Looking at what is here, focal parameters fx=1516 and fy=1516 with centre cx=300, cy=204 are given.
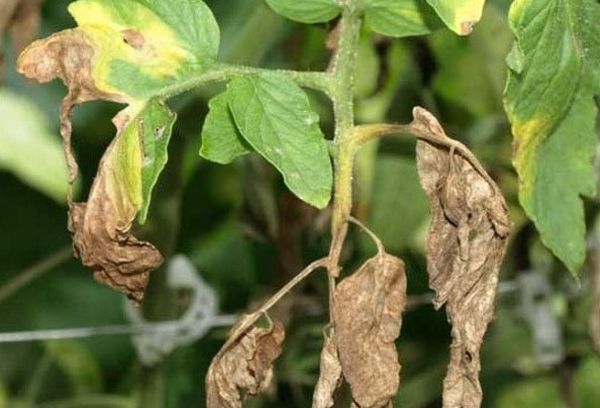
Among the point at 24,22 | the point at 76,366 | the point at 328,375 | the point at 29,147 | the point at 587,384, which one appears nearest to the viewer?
the point at 328,375

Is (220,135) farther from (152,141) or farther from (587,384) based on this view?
(587,384)

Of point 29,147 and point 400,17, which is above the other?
point 400,17

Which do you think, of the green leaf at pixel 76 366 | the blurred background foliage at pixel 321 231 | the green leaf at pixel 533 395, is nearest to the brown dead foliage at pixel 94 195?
the blurred background foliage at pixel 321 231

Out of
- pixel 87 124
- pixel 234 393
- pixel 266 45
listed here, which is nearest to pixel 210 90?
pixel 266 45

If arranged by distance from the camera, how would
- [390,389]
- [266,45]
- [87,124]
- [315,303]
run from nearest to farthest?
[390,389] < [266,45] < [315,303] < [87,124]

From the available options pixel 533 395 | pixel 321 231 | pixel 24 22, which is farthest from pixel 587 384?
pixel 24 22

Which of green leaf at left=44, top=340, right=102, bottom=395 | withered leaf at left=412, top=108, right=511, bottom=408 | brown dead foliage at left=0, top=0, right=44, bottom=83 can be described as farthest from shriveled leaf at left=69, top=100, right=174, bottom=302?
green leaf at left=44, top=340, right=102, bottom=395

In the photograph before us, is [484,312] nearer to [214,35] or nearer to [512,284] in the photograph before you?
[214,35]
